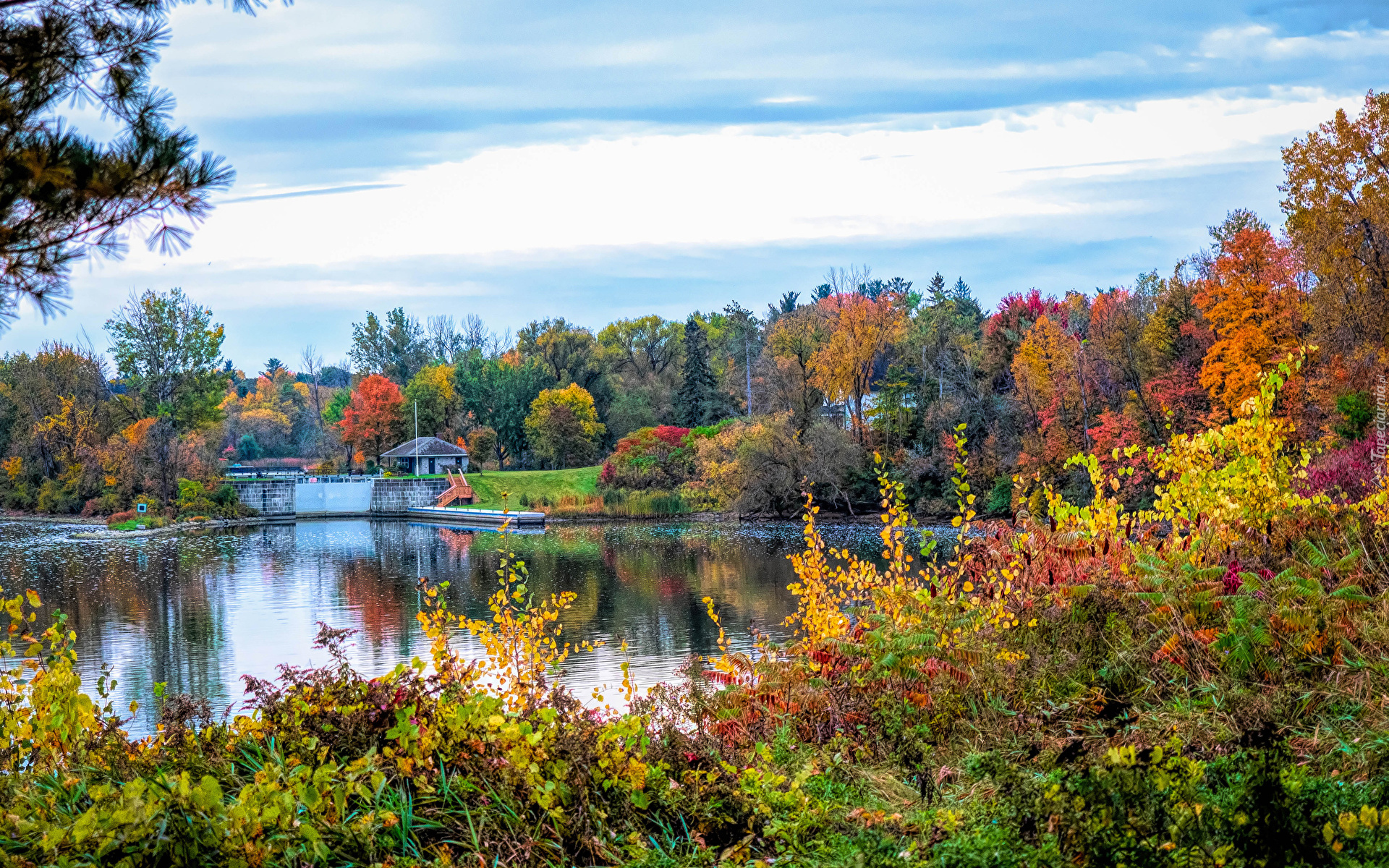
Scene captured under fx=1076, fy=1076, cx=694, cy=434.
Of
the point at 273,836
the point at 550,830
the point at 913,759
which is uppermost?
the point at 273,836

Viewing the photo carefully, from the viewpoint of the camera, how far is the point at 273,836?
2.92 metres

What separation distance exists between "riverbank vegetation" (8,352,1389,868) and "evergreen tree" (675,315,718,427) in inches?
1800

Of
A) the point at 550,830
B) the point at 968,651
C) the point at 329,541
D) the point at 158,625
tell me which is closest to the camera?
the point at 550,830

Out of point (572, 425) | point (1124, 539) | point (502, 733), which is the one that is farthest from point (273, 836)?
point (572, 425)

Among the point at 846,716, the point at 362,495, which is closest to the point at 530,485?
the point at 362,495

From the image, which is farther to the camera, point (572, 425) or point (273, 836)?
point (572, 425)

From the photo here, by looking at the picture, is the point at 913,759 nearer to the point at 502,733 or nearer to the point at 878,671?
the point at 878,671

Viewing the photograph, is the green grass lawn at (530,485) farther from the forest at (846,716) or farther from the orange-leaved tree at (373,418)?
the forest at (846,716)

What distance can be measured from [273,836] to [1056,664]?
13.8 feet

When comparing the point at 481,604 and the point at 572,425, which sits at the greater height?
the point at 572,425

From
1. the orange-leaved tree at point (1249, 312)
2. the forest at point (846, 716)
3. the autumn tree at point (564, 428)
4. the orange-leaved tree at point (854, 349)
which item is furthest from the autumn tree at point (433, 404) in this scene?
the forest at point (846, 716)

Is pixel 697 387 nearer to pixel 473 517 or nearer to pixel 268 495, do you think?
pixel 473 517

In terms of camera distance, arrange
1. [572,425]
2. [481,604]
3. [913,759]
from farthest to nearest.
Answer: [572,425] → [481,604] → [913,759]

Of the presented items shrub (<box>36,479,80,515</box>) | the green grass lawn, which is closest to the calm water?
shrub (<box>36,479,80,515</box>)
